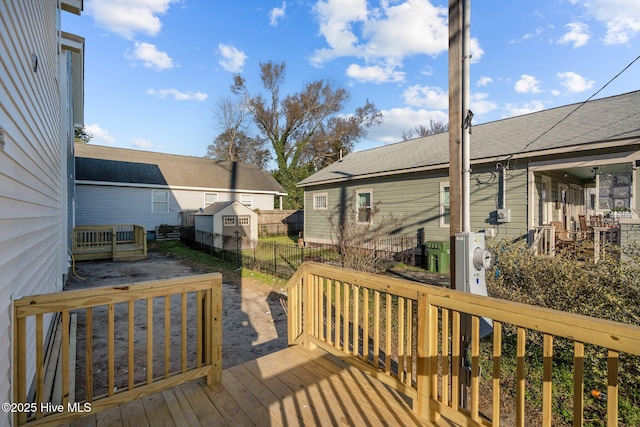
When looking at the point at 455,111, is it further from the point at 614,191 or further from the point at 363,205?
the point at 614,191

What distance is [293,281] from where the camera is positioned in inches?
142

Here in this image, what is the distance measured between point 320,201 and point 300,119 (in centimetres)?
1720

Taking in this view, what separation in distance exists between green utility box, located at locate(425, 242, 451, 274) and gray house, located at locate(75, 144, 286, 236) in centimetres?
1497

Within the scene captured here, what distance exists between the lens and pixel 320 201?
47.8ft

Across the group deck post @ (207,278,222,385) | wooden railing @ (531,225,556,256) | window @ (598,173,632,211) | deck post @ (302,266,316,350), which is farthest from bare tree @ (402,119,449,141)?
A: deck post @ (207,278,222,385)

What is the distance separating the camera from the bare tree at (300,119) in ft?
94.4

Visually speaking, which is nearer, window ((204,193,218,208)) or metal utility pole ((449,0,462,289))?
metal utility pole ((449,0,462,289))

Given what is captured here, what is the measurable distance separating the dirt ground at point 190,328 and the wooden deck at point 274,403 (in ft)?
4.44

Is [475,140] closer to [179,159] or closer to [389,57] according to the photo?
[389,57]

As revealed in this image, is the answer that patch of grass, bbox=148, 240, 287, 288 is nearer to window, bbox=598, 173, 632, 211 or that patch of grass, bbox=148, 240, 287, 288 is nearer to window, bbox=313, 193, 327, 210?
window, bbox=313, 193, 327, 210

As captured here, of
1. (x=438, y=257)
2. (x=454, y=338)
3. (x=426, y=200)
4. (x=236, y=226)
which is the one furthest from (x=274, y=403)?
(x=236, y=226)

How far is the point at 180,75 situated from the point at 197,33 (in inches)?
239

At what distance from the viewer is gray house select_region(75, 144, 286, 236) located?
51.4ft

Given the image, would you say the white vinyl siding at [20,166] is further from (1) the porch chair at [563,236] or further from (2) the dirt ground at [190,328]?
(1) the porch chair at [563,236]
